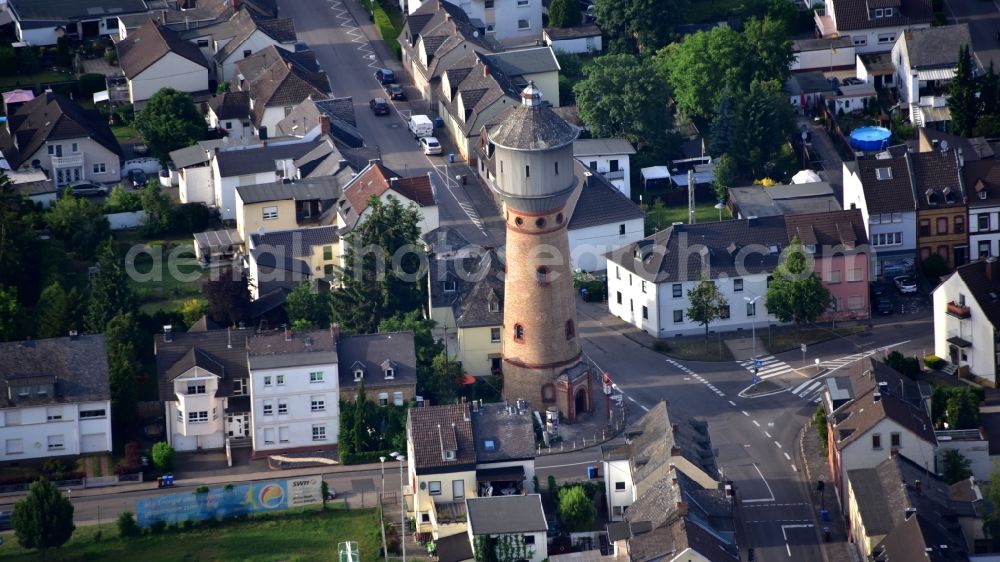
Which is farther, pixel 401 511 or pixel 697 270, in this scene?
pixel 697 270

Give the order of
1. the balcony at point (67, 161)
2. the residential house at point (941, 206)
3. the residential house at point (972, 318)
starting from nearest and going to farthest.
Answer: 1. the residential house at point (972, 318)
2. the residential house at point (941, 206)
3. the balcony at point (67, 161)

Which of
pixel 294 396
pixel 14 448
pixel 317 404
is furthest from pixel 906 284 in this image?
pixel 14 448

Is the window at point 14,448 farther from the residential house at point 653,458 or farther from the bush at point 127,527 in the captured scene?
the residential house at point 653,458

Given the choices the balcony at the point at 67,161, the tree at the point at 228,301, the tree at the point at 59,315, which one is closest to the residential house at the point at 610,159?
the tree at the point at 228,301

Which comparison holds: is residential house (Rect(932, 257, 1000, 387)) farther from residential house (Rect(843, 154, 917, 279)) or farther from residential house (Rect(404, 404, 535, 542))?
residential house (Rect(404, 404, 535, 542))

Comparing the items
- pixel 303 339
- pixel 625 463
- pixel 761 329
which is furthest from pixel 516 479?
pixel 761 329

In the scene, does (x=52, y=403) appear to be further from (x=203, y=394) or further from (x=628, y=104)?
(x=628, y=104)

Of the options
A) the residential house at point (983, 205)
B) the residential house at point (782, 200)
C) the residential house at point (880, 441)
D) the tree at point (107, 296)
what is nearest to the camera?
the residential house at point (880, 441)

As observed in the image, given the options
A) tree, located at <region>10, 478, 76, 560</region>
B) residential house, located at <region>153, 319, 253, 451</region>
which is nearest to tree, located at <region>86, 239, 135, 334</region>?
residential house, located at <region>153, 319, 253, 451</region>
